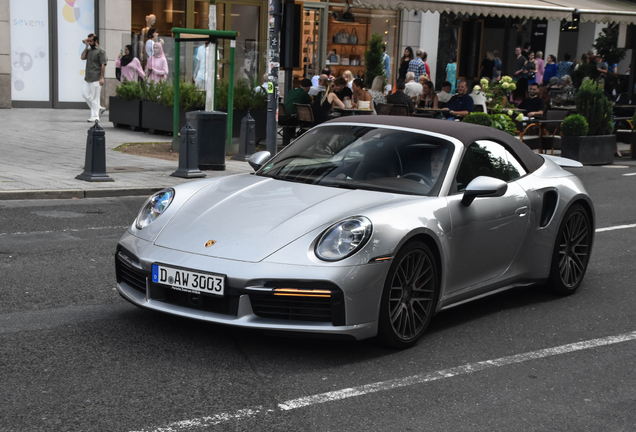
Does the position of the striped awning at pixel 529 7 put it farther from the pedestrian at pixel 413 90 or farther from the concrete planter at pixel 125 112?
the concrete planter at pixel 125 112

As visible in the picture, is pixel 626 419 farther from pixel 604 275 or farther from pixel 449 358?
pixel 604 275

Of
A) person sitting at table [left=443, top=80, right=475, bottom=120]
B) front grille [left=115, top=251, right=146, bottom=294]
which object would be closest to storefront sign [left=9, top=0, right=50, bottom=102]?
person sitting at table [left=443, top=80, right=475, bottom=120]

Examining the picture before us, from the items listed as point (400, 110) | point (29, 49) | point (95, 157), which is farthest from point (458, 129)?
point (29, 49)

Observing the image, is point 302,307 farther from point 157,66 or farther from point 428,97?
point 157,66

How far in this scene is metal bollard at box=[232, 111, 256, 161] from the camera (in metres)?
15.7

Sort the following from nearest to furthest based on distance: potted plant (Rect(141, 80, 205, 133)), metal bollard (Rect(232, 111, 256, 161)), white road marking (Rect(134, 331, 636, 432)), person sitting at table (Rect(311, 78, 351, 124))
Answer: white road marking (Rect(134, 331, 636, 432)), metal bollard (Rect(232, 111, 256, 161)), person sitting at table (Rect(311, 78, 351, 124)), potted plant (Rect(141, 80, 205, 133))

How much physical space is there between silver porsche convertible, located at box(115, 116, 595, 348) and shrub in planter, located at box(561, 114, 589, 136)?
422 inches

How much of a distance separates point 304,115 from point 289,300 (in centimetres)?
1291

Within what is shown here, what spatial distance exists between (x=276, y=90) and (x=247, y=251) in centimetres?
958

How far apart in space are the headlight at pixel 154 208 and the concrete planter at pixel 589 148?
1265 centimetres

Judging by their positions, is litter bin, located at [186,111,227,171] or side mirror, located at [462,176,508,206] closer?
side mirror, located at [462,176,508,206]

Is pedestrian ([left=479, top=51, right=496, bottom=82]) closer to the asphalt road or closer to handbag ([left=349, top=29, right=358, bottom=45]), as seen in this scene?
handbag ([left=349, top=29, right=358, bottom=45])

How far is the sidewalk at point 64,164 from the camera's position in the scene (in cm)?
1104

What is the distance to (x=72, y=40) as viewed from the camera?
961 inches
